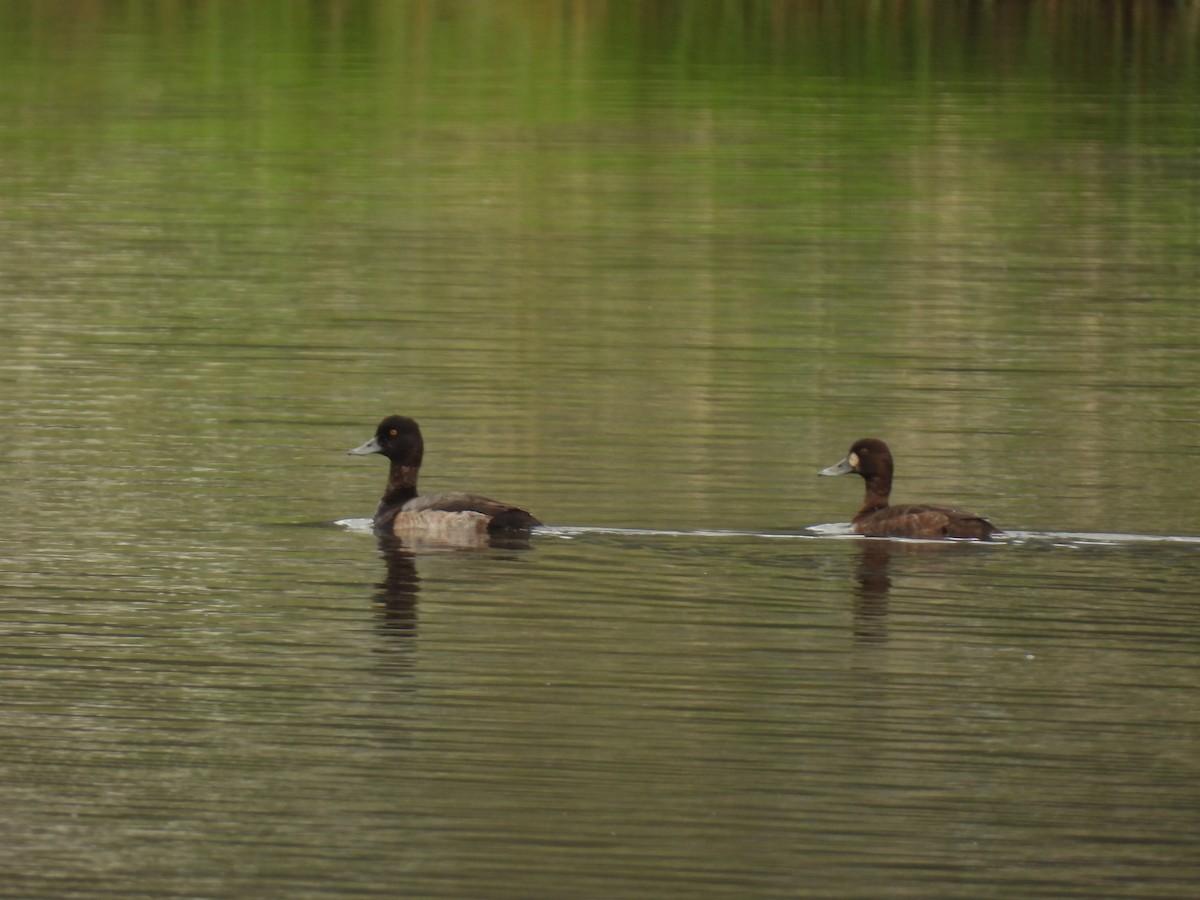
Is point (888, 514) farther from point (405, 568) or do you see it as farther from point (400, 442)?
point (400, 442)

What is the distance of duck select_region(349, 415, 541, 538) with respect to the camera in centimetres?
1505

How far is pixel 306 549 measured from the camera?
14.9m

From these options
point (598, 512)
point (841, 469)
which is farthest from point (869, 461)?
point (598, 512)

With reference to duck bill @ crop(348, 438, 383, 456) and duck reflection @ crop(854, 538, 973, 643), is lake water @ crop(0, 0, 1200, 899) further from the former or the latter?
duck bill @ crop(348, 438, 383, 456)

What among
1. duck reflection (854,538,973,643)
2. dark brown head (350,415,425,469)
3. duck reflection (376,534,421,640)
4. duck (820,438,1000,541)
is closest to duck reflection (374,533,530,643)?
duck reflection (376,534,421,640)

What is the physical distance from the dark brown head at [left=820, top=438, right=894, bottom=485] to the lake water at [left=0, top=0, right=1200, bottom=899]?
360 mm

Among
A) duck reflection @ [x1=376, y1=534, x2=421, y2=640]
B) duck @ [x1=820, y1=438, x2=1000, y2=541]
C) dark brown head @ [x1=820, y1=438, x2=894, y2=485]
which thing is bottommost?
duck reflection @ [x1=376, y1=534, x2=421, y2=640]

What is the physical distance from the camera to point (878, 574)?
14.4 m

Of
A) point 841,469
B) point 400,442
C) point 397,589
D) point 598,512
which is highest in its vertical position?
point 400,442

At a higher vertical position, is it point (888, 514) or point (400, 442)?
point (400, 442)

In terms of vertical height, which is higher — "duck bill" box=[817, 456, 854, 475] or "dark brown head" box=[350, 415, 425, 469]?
"dark brown head" box=[350, 415, 425, 469]

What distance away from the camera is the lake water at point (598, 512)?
10.3 metres

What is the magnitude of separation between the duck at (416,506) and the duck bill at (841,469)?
191 centimetres

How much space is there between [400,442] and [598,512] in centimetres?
142
